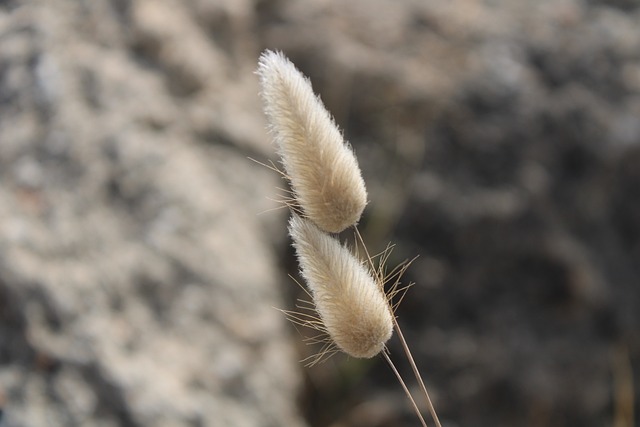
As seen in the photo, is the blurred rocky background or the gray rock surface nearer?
the blurred rocky background

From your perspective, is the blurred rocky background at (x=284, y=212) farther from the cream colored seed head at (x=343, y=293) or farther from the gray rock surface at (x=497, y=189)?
the cream colored seed head at (x=343, y=293)

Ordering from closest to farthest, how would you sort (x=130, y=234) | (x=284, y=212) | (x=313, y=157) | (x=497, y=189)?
(x=313, y=157), (x=130, y=234), (x=284, y=212), (x=497, y=189)

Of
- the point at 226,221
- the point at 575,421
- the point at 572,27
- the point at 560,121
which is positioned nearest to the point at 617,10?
the point at 572,27

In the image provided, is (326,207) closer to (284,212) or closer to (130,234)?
(130,234)

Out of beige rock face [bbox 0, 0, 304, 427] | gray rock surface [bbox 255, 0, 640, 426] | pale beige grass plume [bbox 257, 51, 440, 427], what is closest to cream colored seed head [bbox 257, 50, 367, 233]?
pale beige grass plume [bbox 257, 51, 440, 427]

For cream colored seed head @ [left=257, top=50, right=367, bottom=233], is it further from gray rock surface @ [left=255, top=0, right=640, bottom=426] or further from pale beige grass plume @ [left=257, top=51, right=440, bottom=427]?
gray rock surface @ [left=255, top=0, right=640, bottom=426]

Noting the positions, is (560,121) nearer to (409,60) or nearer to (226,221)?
(409,60)

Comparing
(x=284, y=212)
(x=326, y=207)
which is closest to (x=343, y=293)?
(x=326, y=207)
